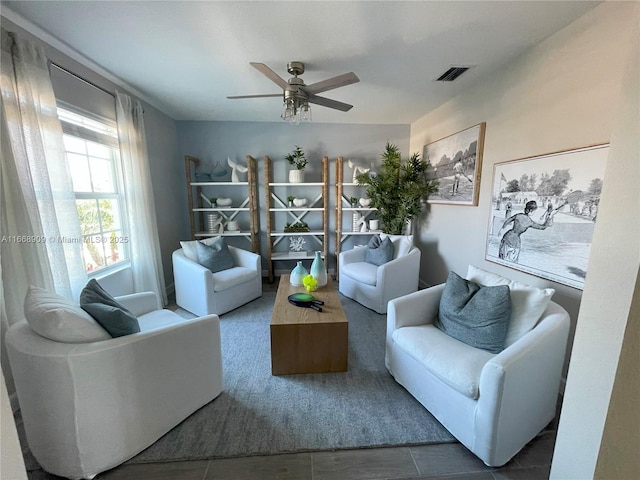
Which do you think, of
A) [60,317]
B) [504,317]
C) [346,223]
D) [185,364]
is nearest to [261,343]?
[185,364]

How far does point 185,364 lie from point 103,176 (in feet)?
7.36

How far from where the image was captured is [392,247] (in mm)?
3432

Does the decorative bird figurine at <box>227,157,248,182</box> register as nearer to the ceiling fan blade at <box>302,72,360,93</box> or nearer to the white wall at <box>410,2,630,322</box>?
the ceiling fan blade at <box>302,72,360,93</box>

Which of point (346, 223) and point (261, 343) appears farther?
point (346, 223)

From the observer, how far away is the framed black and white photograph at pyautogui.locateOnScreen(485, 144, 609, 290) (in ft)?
5.56

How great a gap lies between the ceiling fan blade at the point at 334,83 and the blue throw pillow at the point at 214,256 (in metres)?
2.08

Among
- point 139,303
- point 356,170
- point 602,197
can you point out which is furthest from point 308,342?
point 356,170

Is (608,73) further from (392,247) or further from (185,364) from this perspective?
(185,364)

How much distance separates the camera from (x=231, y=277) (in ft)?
10.0

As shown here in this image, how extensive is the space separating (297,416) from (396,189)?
3026 mm

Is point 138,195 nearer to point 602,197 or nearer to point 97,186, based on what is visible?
point 97,186

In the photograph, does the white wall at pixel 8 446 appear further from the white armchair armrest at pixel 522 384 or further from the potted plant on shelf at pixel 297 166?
the potted plant on shelf at pixel 297 166

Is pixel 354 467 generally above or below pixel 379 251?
below

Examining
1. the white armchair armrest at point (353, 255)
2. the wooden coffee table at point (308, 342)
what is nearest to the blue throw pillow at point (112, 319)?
the wooden coffee table at point (308, 342)
